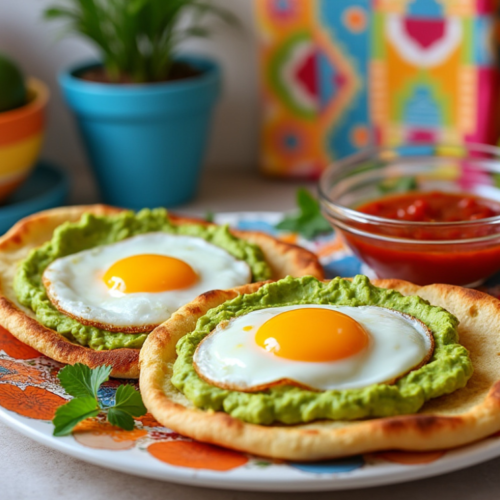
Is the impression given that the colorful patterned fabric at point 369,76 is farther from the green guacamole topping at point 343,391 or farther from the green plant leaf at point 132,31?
the green guacamole topping at point 343,391

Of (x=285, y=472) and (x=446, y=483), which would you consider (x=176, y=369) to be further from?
(x=446, y=483)

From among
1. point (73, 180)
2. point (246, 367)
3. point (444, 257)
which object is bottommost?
point (73, 180)

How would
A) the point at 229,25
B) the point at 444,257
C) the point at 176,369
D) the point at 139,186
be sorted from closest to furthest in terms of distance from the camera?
the point at 176,369, the point at 444,257, the point at 139,186, the point at 229,25

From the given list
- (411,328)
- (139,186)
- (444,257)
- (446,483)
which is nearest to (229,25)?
(139,186)

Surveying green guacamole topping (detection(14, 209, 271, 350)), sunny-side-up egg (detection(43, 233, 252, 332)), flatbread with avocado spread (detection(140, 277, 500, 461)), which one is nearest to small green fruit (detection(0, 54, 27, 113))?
green guacamole topping (detection(14, 209, 271, 350))

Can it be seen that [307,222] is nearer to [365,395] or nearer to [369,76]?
[369,76]

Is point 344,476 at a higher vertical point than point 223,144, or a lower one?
higher

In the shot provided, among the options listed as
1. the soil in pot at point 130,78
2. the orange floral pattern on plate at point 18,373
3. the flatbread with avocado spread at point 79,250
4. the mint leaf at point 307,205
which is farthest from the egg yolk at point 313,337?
the soil in pot at point 130,78
